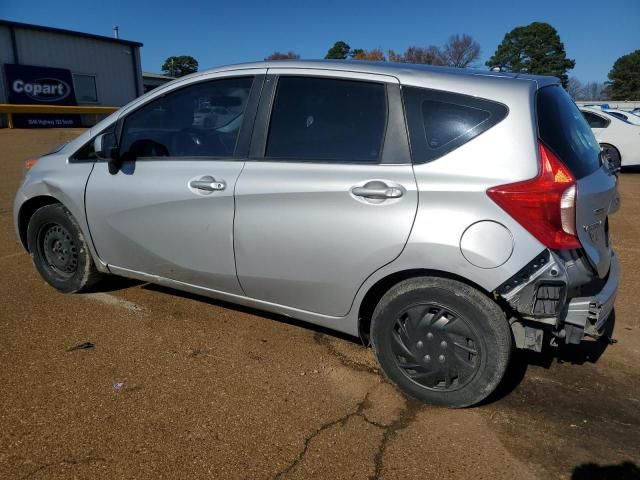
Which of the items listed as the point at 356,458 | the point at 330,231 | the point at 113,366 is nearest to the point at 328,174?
the point at 330,231

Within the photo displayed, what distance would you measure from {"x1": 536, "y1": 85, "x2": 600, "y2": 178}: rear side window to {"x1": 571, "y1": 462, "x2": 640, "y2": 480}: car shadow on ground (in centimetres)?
136

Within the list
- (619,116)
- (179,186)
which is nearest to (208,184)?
(179,186)

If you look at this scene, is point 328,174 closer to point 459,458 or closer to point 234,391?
point 234,391

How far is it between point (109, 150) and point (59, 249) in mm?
1131

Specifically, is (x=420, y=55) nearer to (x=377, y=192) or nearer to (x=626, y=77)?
(x=626, y=77)

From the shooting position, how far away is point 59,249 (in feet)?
13.7

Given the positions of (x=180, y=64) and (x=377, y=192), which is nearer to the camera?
(x=377, y=192)

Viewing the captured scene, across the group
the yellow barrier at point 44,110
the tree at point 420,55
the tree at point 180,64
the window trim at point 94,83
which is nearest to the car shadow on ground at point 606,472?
the yellow barrier at point 44,110

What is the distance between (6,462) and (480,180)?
2545 millimetres

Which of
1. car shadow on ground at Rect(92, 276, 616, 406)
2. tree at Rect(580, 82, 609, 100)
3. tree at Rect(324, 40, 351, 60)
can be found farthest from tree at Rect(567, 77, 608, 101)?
car shadow on ground at Rect(92, 276, 616, 406)

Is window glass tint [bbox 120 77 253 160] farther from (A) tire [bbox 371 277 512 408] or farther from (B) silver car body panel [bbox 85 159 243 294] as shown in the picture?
(A) tire [bbox 371 277 512 408]

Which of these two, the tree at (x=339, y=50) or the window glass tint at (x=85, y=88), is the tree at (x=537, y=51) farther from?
the window glass tint at (x=85, y=88)

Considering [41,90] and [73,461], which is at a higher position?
[41,90]

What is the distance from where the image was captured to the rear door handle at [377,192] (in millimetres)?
2604
